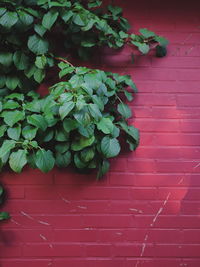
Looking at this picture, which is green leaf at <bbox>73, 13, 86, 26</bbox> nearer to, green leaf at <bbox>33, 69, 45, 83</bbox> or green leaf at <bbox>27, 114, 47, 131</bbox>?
green leaf at <bbox>33, 69, 45, 83</bbox>

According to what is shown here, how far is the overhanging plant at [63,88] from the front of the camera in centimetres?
177

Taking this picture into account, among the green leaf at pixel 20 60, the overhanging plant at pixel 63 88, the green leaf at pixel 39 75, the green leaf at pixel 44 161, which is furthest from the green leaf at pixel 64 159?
the green leaf at pixel 20 60

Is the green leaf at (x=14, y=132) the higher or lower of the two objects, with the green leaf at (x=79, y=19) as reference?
lower

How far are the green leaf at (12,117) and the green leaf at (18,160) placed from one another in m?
0.16

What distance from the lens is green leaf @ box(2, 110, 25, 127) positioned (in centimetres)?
179

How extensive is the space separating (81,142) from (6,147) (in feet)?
1.30

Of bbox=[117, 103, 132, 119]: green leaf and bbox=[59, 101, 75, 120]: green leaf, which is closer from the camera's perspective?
bbox=[59, 101, 75, 120]: green leaf

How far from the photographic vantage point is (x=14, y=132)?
1803 mm

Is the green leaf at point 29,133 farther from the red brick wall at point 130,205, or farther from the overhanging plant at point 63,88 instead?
the red brick wall at point 130,205

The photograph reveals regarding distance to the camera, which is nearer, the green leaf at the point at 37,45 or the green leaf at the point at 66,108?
the green leaf at the point at 66,108

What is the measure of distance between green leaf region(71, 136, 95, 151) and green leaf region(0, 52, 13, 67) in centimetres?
60

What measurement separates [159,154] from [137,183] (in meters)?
0.22

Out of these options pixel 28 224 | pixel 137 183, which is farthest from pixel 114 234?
pixel 28 224

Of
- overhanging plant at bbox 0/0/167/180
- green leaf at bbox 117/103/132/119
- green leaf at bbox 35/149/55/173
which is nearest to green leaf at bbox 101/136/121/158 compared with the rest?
overhanging plant at bbox 0/0/167/180
